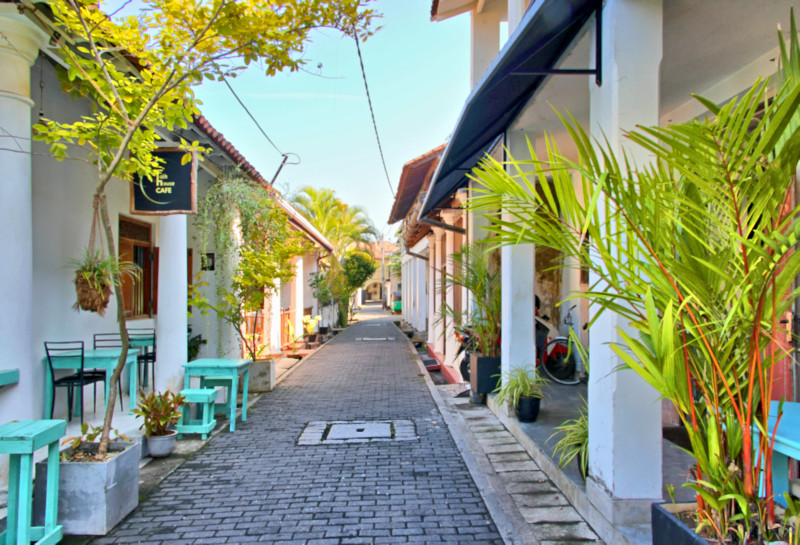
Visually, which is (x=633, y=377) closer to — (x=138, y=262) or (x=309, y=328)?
(x=138, y=262)

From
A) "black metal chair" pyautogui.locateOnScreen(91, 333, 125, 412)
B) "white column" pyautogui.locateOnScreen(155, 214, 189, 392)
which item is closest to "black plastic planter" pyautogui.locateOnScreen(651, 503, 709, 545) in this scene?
"white column" pyautogui.locateOnScreen(155, 214, 189, 392)

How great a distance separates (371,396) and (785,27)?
247 inches

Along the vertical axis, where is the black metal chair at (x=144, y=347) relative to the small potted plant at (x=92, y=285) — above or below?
below

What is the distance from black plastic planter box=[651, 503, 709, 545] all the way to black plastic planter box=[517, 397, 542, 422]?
2.83 meters

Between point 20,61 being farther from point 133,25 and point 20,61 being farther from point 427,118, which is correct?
point 427,118

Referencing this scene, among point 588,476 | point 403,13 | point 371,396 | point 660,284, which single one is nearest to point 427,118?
point 403,13

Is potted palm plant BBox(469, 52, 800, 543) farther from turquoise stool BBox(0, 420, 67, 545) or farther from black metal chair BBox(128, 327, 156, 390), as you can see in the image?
black metal chair BBox(128, 327, 156, 390)

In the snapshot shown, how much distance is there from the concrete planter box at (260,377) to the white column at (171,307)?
1780 millimetres

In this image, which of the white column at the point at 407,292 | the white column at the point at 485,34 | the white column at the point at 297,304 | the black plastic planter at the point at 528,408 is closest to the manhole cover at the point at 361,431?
the black plastic planter at the point at 528,408

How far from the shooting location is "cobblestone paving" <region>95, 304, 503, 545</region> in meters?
3.24

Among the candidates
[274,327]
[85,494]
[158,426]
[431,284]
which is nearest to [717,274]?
[85,494]

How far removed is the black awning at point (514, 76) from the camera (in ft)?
10.5

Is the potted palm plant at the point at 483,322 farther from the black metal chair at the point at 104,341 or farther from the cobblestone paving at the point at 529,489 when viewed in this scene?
the black metal chair at the point at 104,341

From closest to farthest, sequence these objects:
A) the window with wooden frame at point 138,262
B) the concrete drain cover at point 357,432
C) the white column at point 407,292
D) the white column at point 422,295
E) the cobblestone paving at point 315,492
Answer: the cobblestone paving at point 315,492, the concrete drain cover at point 357,432, the window with wooden frame at point 138,262, the white column at point 422,295, the white column at point 407,292
